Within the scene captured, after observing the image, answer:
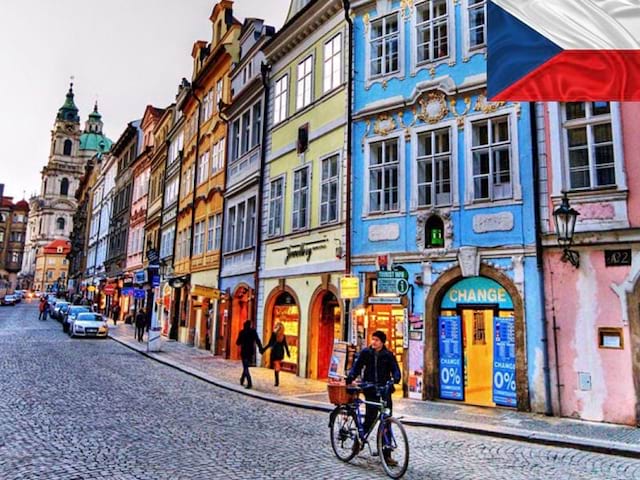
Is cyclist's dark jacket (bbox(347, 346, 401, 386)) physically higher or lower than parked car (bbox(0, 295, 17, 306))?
lower

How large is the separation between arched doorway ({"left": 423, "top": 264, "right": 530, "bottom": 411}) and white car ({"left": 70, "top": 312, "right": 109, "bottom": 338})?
22609 millimetres

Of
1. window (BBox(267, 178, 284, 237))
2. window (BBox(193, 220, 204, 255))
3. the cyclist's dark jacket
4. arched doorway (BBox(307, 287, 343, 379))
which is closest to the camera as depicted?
the cyclist's dark jacket

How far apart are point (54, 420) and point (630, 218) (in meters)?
12.0

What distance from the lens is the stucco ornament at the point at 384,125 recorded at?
604 inches

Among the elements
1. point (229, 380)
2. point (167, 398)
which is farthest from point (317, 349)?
point (167, 398)

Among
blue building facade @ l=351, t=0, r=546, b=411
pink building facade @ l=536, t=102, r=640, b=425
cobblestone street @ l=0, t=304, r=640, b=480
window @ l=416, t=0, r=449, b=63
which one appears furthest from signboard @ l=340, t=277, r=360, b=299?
window @ l=416, t=0, r=449, b=63

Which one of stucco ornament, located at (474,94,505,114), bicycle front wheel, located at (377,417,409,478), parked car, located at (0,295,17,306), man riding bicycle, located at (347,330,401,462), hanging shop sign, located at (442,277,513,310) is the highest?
stucco ornament, located at (474,94,505,114)

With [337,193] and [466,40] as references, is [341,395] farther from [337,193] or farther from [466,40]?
[466,40]

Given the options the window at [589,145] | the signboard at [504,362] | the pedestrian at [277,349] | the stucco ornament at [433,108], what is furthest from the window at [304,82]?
the signboard at [504,362]

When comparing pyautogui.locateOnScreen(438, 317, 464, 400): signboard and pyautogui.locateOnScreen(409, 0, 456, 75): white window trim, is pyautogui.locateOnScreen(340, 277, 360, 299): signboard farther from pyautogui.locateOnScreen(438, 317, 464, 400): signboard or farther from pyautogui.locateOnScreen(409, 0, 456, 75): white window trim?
pyautogui.locateOnScreen(409, 0, 456, 75): white window trim

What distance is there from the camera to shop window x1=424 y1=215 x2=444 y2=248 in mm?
13898

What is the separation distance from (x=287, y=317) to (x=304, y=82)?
8.62 m

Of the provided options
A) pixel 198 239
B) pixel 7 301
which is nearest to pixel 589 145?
pixel 198 239

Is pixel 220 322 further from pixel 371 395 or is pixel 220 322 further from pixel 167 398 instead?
pixel 371 395
